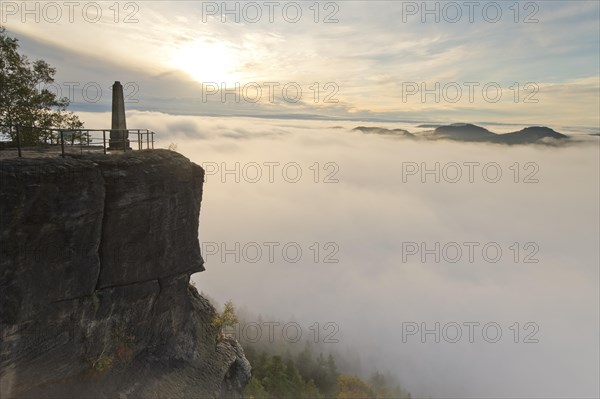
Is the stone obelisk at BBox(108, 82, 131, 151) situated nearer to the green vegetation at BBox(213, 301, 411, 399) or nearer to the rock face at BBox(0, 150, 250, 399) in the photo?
the rock face at BBox(0, 150, 250, 399)

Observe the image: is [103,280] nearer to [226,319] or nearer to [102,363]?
[102,363]

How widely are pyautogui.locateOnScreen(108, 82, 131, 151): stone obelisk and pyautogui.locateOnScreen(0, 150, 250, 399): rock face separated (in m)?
4.21

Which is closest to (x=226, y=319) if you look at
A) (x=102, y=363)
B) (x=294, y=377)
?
(x=102, y=363)

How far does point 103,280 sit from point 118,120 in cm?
1163

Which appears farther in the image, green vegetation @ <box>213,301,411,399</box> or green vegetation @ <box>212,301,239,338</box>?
green vegetation @ <box>213,301,411,399</box>

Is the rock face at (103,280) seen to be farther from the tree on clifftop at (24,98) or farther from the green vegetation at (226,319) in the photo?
the tree on clifftop at (24,98)

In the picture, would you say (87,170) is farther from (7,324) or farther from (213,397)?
(213,397)

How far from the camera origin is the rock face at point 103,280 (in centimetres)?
1393

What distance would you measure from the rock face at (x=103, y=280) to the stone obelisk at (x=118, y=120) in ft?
13.8

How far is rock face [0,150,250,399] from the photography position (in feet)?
45.7

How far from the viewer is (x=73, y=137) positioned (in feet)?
68.4

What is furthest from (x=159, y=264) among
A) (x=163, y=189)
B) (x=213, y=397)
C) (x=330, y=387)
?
(x=330, y=387)

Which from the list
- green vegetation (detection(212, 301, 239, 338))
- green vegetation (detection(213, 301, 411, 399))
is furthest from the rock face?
green vegetation (detection(213, 301, 411, 399))

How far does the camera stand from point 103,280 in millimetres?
17484
